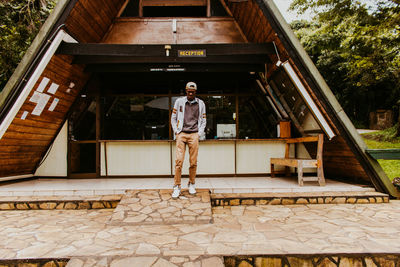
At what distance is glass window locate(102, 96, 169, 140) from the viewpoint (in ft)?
23.6

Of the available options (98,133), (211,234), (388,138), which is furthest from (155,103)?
(388,138)

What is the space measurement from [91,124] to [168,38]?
323 centimetres

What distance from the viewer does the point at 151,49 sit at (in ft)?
17.8

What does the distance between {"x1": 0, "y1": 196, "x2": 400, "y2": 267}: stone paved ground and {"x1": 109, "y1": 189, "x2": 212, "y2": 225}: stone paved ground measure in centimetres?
12

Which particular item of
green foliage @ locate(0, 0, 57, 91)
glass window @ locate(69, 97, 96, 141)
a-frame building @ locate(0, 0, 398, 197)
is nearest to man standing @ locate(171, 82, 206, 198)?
a-frame building @ locate(0, 0, 398, 197)

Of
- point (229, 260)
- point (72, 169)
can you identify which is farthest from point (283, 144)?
point (72, 169)

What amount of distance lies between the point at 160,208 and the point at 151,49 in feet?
10.9

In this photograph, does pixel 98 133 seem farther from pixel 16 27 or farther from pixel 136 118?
pixel 16 27

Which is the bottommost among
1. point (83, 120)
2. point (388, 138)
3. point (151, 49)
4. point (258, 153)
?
point (258, 153)

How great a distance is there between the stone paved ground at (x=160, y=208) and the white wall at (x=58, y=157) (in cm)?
308

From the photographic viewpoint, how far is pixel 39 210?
16.0 ft

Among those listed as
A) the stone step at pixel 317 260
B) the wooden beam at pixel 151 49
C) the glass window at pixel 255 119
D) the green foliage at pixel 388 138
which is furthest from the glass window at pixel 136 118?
the green foliage at pixel 388 138

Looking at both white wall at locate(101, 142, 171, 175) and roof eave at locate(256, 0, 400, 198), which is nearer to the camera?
roof eave at locate(256, 0, 400, 198)

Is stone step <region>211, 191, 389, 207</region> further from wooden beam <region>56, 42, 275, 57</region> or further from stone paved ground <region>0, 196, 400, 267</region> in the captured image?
wooden beam <region>56, 42, 275, 57</region>
